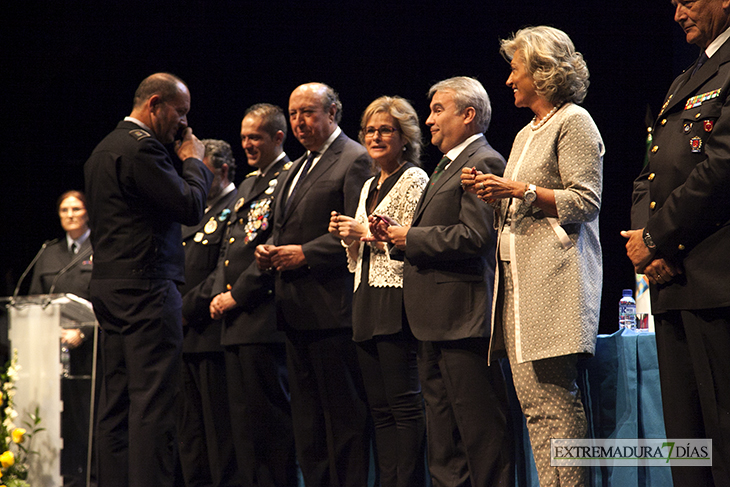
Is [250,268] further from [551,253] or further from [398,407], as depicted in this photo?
[551,253]

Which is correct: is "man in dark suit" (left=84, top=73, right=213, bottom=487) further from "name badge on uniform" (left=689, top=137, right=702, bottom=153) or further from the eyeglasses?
"name badge on uniform" (left=689, top=137, right=702, bottom=153)

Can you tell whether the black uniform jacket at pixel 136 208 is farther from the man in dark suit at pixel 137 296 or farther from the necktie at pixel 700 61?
the necktie at pixel 700 61

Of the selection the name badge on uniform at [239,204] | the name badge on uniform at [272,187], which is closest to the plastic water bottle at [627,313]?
the name badge on uniform at [272,187]

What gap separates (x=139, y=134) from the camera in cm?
315

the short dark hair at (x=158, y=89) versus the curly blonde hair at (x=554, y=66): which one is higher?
the short dark hair at (x=158, y=89)

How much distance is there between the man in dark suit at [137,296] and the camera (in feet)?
9.77

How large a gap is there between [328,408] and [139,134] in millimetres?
1439

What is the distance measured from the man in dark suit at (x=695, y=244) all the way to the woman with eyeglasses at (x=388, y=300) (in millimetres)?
1068

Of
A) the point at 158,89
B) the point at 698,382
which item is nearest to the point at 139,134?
the point at 158,89

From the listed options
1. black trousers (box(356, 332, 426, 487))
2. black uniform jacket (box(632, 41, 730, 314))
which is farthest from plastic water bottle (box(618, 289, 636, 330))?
black uniform jacket (box(632, 41, 730, 314))

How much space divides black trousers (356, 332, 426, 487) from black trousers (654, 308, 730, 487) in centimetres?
111

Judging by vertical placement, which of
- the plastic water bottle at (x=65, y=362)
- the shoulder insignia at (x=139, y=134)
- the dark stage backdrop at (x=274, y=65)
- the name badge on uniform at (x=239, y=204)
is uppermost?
the dark stage backdrop at (x=274, y=65)

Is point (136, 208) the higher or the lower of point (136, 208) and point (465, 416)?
the higher

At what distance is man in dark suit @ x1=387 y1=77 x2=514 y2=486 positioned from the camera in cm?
247
